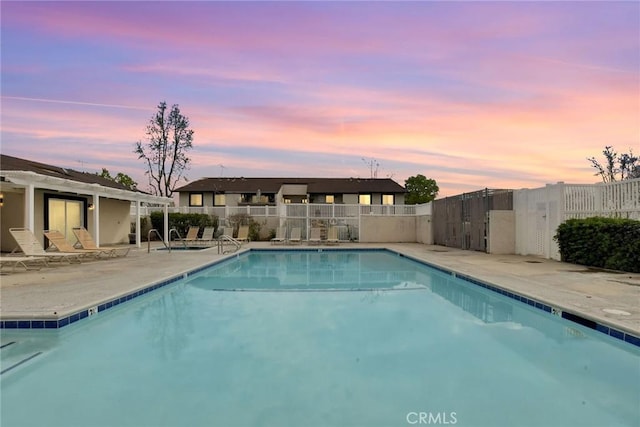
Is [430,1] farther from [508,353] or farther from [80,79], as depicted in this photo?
[80,79]

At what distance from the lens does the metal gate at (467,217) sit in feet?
45.1

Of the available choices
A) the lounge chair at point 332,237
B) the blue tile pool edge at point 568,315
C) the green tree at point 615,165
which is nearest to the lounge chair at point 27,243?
the blue tile pool edge at point 568,315

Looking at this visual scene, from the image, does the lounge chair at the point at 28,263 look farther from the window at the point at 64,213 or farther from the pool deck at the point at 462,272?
the window at the point at 64,213

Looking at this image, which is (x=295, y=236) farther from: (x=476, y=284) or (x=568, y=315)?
(x=568, y=315)

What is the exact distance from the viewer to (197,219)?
20.8 meters

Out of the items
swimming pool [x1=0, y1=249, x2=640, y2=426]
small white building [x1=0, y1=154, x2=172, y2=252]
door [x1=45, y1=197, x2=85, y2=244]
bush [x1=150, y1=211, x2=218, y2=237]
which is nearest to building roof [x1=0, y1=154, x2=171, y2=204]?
small white building [x1=0, y1=154, x2=172, y2=252]

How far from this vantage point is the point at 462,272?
345 inches

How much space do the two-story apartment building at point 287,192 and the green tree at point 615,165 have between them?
14463 millimetres

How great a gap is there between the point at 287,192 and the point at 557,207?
88.3 ft

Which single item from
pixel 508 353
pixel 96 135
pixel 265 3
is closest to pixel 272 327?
pixel 508 353

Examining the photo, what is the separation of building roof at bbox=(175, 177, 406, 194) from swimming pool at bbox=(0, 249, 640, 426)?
28.3 m

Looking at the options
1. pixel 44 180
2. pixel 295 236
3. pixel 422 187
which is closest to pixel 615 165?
pixel 295 236

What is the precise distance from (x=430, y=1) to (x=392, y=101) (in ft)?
14.6

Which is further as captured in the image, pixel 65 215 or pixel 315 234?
A: pixel 315 234
